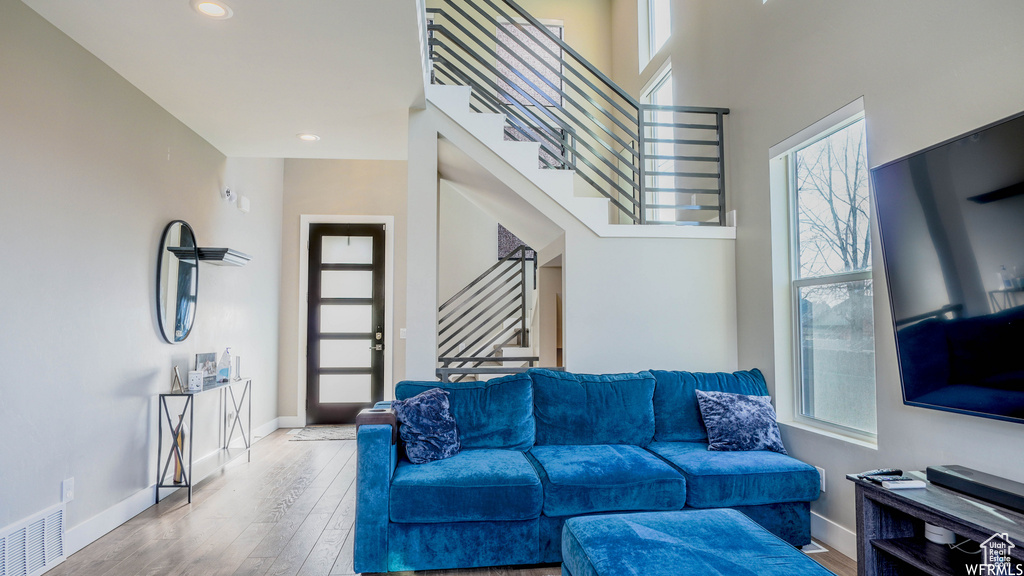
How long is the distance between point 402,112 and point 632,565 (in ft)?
10.4

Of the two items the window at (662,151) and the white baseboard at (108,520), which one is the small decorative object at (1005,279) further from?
the white baseboard at (108,520)

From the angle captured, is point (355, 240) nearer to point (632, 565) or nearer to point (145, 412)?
point (145, 412)

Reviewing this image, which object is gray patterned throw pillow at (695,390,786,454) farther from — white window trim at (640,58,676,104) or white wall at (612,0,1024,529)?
white window trim at (640,58,676,104)

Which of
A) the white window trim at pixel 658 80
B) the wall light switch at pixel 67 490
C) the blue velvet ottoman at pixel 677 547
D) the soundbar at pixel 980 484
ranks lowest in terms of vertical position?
the wall light switch at pixel 67 490

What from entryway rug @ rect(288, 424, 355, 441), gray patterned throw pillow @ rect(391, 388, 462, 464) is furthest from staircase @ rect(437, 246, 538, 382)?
gray patterned throw pillow @ rect(391, 388, 462, 464)

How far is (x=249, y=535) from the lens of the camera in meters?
3.10

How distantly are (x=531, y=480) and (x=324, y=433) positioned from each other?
12.6 ft

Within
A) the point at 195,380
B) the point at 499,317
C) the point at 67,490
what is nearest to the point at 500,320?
the point at 499,317

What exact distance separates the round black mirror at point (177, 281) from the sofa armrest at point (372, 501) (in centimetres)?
211

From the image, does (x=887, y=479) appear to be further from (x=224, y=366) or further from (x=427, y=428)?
(x=224, y=366)

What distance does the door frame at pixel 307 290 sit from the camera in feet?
20.6

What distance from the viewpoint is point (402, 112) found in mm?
3861

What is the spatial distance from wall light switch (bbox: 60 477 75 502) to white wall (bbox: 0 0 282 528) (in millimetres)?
36

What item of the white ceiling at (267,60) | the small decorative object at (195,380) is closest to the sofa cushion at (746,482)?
the white ceiling at (267,60)
